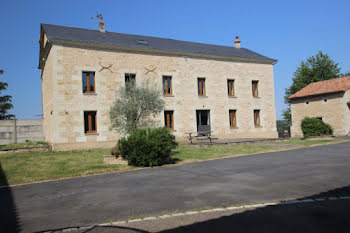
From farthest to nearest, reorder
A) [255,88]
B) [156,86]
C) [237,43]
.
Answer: [237,43]
[255,88]
[156,86]

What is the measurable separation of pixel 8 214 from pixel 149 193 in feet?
8.68

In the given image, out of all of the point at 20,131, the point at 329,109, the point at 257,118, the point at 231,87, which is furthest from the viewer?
the point at 329,109

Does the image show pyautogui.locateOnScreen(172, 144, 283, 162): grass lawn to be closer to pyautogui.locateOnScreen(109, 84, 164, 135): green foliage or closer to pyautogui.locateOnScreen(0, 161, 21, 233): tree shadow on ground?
pyautogui.locateOnScreen(109, 84, 164, 135): green foliage

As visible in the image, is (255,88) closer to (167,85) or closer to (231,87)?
(231,87)

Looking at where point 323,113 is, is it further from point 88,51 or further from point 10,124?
point 10,124

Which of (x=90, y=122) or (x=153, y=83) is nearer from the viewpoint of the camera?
(x=90, y=122)

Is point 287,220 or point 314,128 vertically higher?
point 314,128

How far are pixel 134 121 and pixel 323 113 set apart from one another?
809 inches

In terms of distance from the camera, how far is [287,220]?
397 centimetres

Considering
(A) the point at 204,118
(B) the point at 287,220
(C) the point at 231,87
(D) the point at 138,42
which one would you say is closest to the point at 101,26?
(D) the point at 138,42

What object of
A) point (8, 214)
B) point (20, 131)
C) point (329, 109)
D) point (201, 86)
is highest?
point (201, 86)

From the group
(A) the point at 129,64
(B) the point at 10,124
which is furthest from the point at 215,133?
(B) the point at 10,124

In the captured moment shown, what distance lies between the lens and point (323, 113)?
27.1 meters

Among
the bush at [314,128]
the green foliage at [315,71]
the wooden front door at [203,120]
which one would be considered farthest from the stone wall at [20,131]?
the green foliage at [315,71]
